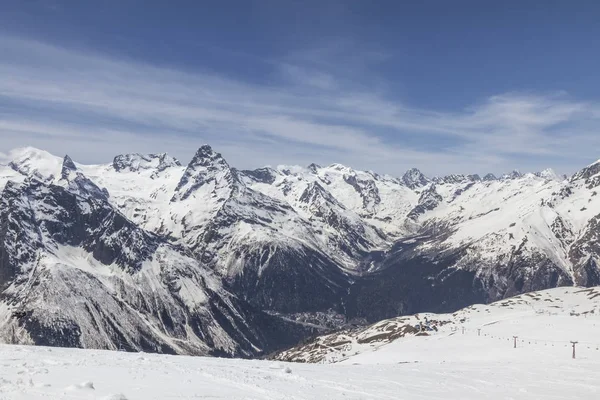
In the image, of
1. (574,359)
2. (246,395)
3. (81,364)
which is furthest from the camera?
(574,359)

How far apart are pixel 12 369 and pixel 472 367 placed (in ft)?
175

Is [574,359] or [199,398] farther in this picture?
[574,359]

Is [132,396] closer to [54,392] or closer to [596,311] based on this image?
[54,392]

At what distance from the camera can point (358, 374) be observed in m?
54.5

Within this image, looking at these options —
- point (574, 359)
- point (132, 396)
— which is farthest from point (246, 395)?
point (574, 359)

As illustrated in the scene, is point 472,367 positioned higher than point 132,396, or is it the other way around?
point 132,396

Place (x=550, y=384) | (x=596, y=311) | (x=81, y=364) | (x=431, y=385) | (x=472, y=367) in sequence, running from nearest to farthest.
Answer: (x=81, y=364) < (x=431, y=385) < (x=550, y=384) < (x=472, y=367) < (x=596, y=311)

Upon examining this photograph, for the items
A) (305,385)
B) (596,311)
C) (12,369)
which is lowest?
(596,311)

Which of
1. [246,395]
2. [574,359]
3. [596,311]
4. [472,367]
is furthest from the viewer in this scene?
[596,311]

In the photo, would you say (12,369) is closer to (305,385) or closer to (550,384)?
(305,385)

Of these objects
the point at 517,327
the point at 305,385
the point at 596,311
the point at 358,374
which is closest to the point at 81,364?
the point at 305,385

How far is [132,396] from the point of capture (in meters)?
31.2

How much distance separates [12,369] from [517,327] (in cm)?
12217

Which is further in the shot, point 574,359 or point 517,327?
point 517,327
